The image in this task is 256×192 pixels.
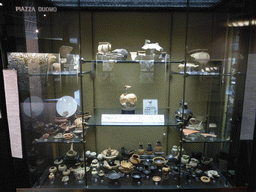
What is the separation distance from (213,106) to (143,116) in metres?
0.83

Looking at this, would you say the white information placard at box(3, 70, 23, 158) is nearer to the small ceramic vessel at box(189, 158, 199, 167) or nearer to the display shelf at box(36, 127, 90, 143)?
the display shelf at box(36, 127, 90, 143)

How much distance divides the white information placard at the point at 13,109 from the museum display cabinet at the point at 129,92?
49 mm

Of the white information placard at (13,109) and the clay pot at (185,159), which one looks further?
the clay pot at (185,159)

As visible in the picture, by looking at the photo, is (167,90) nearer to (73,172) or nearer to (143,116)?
(143,116)

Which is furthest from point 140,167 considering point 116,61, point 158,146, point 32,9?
point 32,9

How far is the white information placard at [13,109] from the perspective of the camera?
1.71 metres

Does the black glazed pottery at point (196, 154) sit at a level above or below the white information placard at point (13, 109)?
below

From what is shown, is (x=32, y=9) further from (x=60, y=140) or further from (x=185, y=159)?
(x=185, y=159)

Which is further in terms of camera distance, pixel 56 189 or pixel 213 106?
pixel 213 106

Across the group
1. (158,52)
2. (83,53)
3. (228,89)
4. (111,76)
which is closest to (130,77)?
(111,76)

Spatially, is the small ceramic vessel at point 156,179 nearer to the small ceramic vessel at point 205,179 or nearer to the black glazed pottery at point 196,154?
the small ceramic vessel at point 205,179

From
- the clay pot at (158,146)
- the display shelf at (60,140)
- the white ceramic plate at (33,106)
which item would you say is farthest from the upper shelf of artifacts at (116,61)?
the clay pot at (158,146)

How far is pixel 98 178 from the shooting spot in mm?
1964

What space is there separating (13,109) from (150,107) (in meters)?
1.47
